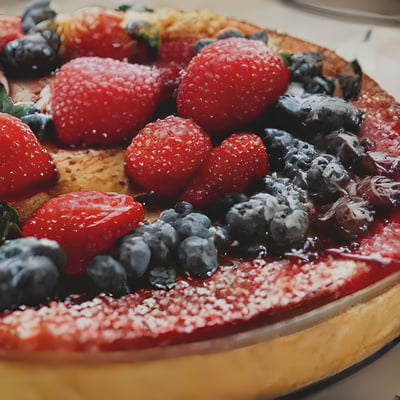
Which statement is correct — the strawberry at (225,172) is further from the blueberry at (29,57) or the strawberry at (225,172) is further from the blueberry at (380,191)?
the blueberry at (29,57)

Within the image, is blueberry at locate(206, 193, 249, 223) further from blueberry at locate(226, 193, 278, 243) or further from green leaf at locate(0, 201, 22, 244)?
green leaf at locate(0, 201, 22, 244)

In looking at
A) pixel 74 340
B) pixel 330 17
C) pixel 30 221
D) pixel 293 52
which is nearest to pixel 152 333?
pixel 74 340

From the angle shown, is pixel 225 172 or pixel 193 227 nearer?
pixel 193 227

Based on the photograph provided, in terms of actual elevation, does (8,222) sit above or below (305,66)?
below

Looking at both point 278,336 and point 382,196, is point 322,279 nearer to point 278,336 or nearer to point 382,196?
point 278,336

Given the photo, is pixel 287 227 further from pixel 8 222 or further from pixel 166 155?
pixel 8 222

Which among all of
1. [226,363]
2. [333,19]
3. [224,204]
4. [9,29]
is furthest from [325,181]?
[333,19]
